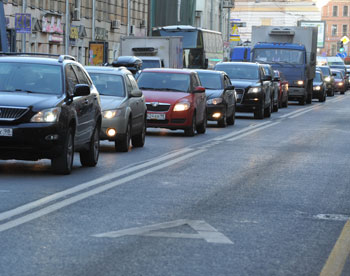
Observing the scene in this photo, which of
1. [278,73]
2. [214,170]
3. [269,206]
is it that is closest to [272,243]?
[269,206]

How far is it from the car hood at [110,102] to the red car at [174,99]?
4166mm

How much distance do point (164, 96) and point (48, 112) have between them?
10225 mm

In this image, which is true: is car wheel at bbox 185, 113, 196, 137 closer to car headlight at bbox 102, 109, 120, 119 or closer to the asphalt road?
the asphalt road

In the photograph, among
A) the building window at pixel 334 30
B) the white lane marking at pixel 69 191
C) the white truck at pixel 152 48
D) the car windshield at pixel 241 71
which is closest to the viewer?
the white lane marking at pixel 69 191

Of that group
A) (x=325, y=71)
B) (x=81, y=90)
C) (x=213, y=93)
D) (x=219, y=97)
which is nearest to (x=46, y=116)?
(x=81, y=90)

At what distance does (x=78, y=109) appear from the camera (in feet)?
48.0

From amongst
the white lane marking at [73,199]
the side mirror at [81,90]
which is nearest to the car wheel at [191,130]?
the white lane marking at [73,199]

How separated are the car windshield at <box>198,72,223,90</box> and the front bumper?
15.4 meters

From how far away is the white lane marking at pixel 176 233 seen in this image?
877 cm

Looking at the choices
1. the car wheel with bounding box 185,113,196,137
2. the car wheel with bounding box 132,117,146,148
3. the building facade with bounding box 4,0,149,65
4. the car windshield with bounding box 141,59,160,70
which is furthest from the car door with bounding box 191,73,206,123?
the car windshield with bounding box 141,59,160,70

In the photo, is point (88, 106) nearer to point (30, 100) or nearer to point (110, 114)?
→ point (30, 100)

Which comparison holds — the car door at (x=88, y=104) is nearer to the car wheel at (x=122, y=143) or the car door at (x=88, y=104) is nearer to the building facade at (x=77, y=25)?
the car wheel at (x=122, y=143)

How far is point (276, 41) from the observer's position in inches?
1912

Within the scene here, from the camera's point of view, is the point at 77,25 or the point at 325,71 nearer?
the point at 77,25
